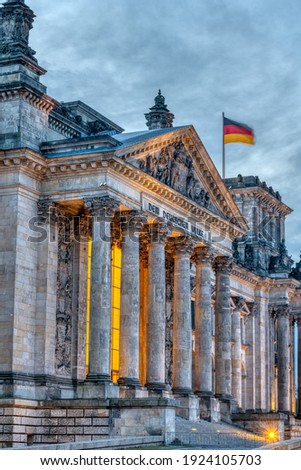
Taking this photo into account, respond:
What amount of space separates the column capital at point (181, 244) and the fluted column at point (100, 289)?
9.53m

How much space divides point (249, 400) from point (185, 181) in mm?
29524

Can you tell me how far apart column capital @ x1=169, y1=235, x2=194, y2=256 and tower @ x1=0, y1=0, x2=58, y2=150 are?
1137 centimetres

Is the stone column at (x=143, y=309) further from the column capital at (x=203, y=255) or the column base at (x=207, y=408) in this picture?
the column base at (x=207, y=408)

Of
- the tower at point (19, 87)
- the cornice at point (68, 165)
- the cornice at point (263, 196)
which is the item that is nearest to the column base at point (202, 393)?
the cornice at point (68, 165)

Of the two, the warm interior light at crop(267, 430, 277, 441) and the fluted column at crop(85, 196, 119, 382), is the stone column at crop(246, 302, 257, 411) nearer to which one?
the warm interior light at crop(267, 430, 277, 441)

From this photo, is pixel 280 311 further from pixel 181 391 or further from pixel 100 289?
pixel 100 289

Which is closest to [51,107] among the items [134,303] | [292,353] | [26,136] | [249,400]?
[26,136]

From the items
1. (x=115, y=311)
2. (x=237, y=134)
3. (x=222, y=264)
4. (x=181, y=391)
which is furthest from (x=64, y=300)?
(x=237, y=134)

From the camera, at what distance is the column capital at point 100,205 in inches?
1969

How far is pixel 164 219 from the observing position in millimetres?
56375

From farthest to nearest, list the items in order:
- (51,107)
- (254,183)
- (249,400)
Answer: (254,183), (249,400), (51,107)

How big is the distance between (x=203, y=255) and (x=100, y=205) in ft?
45.3

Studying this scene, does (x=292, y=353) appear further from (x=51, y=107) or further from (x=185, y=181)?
(x=51, y=107)

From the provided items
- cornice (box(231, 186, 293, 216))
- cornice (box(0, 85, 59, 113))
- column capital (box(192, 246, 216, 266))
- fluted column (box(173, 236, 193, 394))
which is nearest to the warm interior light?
fluted column (box(173, 236, 193, 394))
